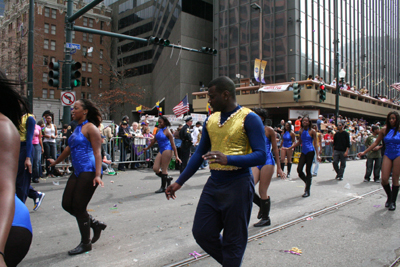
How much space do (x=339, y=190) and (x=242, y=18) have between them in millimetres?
28661

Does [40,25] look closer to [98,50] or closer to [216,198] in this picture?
[98,50]

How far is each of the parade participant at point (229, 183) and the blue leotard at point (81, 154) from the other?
1.89m

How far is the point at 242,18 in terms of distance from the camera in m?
33.9

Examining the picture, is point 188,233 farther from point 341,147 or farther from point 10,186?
point 341,147

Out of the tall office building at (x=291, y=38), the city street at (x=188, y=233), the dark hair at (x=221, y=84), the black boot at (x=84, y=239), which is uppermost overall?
the tall office building at (x=291, y=38)

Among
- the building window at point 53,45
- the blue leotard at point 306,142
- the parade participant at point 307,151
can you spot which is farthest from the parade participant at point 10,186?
the building window at point 53,45

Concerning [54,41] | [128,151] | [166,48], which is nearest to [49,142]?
[128,151]

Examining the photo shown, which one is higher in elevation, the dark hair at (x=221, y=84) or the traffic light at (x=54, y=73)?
the traffic light at (x=54, y=73)

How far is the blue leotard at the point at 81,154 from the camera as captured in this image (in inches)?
158

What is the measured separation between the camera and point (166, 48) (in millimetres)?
41156

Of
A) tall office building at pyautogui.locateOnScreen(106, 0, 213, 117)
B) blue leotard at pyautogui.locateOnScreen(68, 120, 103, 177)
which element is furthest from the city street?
tall office building at pyautogui.locateOnScreen(106, 0, 213, 117)

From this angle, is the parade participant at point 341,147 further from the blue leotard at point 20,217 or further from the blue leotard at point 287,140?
the blue leotard at point 20,217

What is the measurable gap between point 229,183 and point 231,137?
1.26 ft

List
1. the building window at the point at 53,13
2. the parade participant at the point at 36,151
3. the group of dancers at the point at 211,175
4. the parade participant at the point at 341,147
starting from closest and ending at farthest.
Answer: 1. the group of dancers at the point at 211,175
2. the parade participant at the point at 36,151
3. the parade participant at the point at 341,147
4. the building window at the point at 53,13
